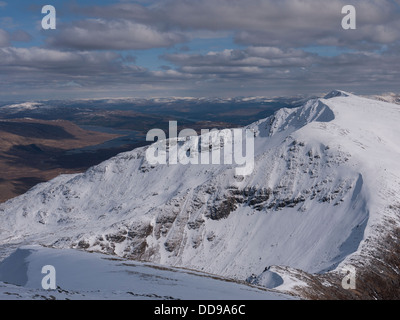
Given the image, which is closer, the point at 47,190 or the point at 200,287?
the point at 200,287

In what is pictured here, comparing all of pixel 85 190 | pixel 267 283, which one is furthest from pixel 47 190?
pixel 267 283

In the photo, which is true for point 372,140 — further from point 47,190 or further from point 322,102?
point 47,190

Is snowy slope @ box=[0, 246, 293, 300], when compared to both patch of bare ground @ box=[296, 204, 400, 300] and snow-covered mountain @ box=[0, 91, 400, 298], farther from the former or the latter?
snow-covered mountain @ box=[0, 91, 400, 298]

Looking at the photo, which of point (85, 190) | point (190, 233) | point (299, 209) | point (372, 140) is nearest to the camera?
point (299, 209)

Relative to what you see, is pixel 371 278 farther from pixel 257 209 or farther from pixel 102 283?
pixel 257 209

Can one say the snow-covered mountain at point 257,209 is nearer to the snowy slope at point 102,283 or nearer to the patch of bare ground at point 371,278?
the patch of bare ground at point 371,278

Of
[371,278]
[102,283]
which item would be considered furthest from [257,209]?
[102,283]

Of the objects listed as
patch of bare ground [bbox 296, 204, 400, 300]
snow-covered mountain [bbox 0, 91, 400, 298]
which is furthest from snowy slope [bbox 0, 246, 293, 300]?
snow-covered mountain [bbox 0, 91, 400, 298]
